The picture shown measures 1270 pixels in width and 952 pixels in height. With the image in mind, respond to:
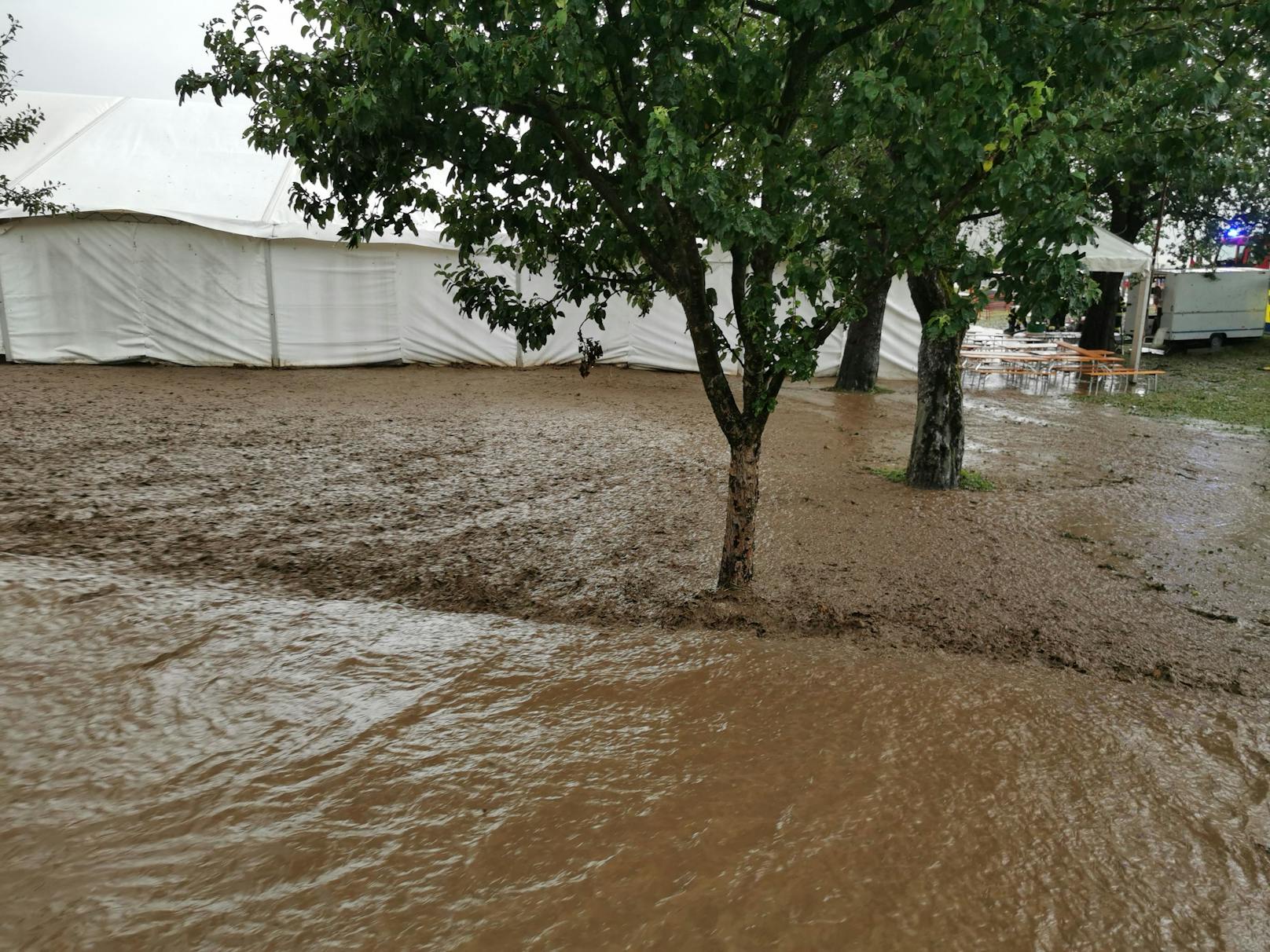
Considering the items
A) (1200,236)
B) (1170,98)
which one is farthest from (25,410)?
(1200,236)

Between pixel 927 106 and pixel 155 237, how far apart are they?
14.1 meters

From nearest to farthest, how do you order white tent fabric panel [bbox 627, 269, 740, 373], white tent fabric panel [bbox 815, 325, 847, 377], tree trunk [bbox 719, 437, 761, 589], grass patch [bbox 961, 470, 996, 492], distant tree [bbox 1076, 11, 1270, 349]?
distant tree [bbox 1076, 11, 1270, 349], tree trunk [bbox 719, 437, 761, 589], grass patch [bbox 961, 470, 996, 492], white tent fabric panel [bbox 627, 269, 740, 373], white tent fabric panel [bbox 815, 325, 847, 377]

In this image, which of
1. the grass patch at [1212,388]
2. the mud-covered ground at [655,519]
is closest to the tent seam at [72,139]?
the mud-covered ground at [655,519]

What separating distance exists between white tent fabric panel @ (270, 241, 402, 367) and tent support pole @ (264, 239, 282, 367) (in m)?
0.04

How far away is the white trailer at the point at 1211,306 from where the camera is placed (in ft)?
74.8

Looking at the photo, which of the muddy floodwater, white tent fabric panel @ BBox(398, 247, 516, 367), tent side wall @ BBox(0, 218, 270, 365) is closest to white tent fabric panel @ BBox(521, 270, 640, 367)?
white tent fabric panel @ BBox(398, 247, 516, 367)

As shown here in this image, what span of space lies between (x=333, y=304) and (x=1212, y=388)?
1710 centimetres

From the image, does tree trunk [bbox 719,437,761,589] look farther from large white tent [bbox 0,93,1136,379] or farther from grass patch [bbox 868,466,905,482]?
large white tent [bbox 0,93,1136,379]

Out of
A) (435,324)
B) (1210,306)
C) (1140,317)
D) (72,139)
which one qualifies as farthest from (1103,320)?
(72,139)

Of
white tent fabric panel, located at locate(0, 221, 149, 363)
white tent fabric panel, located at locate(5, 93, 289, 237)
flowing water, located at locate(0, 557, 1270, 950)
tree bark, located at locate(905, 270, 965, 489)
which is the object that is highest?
white tent fabric panel, located at locate(5, 93, 289, 237)

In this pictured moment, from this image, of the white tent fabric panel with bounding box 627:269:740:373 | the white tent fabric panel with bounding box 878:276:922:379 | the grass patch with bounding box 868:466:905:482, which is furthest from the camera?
the white tent fabric panel with bounding box 878:276:922:379

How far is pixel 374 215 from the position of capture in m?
4.96

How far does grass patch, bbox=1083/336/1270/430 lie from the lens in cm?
1444

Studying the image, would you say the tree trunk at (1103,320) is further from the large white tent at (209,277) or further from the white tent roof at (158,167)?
the white tent roof at (158,167)
